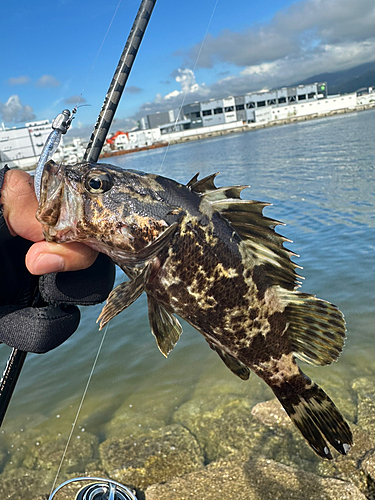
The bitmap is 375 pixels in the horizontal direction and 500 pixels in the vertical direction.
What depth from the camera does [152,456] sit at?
226 inches

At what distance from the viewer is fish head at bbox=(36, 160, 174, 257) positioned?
2.54m

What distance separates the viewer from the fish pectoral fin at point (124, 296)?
242 centimetres

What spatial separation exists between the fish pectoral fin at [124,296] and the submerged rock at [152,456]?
3.89 metres

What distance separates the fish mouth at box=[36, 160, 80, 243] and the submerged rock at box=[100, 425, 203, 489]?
4.27m

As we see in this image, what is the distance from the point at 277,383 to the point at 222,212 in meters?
1.28

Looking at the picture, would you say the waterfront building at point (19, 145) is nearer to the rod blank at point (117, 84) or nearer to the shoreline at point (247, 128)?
the rod blank at point (117, 84)

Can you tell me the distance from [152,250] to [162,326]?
1.93ft

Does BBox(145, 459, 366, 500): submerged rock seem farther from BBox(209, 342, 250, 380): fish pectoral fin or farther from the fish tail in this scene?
BBox(209, 342, 250, 380): fish pectoral fin

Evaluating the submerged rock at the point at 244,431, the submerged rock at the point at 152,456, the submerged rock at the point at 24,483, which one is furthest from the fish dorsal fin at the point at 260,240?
the submerged rock at the point at 24,483

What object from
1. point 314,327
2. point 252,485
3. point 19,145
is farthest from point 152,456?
point 19,145

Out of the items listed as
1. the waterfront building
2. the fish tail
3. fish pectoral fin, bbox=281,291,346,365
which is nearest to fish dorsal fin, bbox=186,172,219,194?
fish pectoral fin, bbox=281,291,346,365

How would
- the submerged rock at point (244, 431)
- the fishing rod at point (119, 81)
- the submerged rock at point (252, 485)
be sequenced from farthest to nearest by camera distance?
the submerged rock at point (244, 431), the submerged rock at point (252, 485), the fishing rod at point (119, 81)

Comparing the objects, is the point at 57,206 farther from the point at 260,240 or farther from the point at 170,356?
the point at 170,356

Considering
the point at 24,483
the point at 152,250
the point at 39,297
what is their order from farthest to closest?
the point at 24,483, the point at 39,297, the point at 152,250
